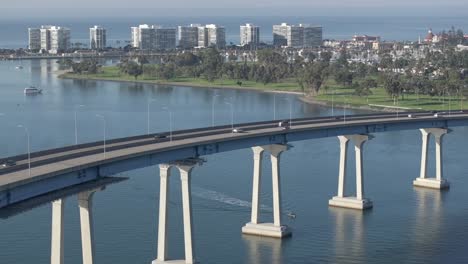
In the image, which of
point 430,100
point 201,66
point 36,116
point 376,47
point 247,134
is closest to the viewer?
point 247,134

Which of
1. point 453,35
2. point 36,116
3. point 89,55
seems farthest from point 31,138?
point 453,35

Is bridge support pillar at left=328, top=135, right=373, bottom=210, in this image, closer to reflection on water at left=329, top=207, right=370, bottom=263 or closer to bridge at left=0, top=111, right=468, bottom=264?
bridge at left=0, top=111, right=468, bottom=264

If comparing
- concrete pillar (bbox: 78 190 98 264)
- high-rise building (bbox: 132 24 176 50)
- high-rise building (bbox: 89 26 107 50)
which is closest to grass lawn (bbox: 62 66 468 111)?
concrete pillar (bbox: 78 190 98 264)

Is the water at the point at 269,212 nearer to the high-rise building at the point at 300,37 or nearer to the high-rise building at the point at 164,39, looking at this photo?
the high-rise building at the point at 164,39

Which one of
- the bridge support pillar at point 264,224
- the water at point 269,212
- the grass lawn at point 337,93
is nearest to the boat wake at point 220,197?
the water at point 269,212

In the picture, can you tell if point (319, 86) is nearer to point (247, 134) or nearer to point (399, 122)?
point (399, 122)

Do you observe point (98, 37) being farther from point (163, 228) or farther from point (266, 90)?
point (163, 228)

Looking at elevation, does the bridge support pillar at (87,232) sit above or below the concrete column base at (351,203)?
above
